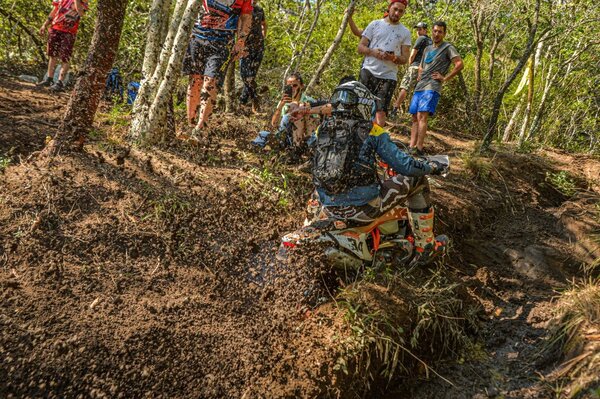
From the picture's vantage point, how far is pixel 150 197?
13.0 feet

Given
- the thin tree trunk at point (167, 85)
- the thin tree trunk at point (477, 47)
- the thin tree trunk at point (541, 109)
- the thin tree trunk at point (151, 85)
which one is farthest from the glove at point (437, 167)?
the thin tree trunk at point (541, 109)

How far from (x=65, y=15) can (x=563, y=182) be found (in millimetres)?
8399

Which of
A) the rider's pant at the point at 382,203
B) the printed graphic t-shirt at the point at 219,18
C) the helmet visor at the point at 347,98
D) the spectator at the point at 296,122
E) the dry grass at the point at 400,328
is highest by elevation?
the printed graphic t-shirt at the point at 219,18

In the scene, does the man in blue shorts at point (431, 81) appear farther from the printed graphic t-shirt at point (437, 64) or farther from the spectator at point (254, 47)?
the spectator at point (254, 47)

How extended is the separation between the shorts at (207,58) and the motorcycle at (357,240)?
210 centimetres

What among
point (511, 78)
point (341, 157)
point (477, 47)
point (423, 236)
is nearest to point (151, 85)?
point (341, 157)

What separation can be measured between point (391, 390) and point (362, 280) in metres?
0.87

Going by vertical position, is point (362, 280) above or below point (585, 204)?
below

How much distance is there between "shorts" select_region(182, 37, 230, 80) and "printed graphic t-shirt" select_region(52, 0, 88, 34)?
324 centimetres

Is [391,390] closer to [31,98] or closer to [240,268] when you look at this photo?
[240,268]

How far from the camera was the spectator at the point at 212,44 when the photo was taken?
4922 mm

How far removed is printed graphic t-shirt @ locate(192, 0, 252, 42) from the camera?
4957 mm

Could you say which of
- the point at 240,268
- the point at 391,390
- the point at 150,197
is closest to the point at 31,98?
the point at 150,197

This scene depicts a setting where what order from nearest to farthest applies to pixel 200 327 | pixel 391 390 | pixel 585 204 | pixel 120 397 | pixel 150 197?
pixel 120 397 → pixel 200 327 → pixel 391 390 → pixel 150 197 → pixel 585 204
